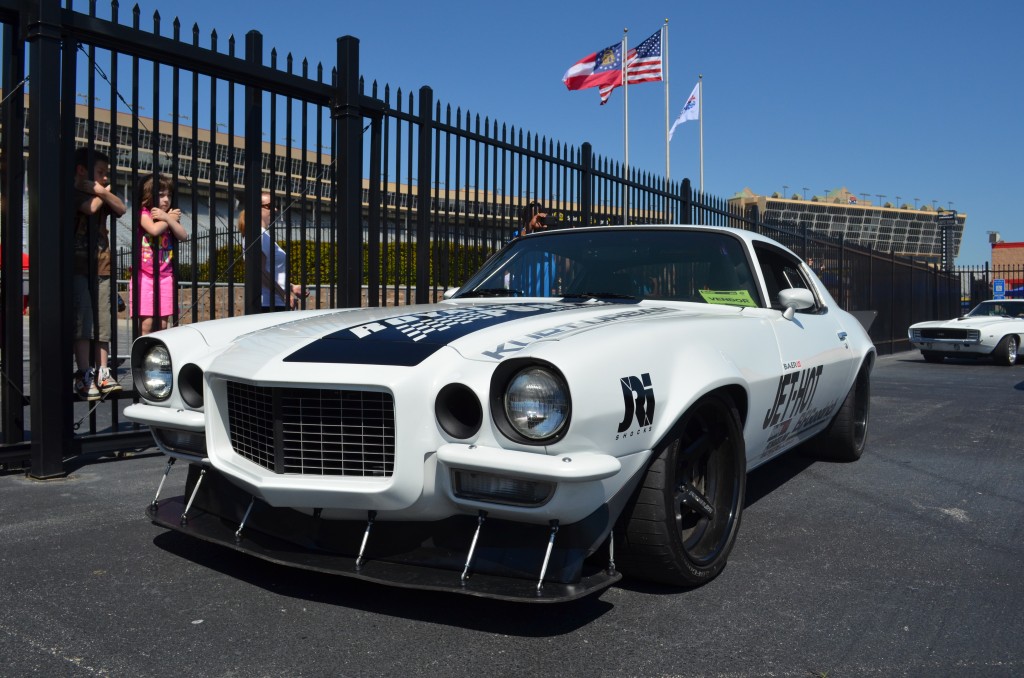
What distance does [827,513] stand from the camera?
158 inches

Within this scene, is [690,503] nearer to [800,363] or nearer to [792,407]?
[792,407]

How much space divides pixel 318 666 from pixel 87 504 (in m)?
2.27

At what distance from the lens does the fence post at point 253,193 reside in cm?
564

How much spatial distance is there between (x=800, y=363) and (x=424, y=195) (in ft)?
12.1

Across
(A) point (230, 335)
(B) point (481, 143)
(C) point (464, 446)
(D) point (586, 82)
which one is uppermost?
(D) point (586, 82)

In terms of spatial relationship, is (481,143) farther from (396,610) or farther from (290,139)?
(396,610)

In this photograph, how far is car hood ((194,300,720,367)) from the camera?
262 centimetres

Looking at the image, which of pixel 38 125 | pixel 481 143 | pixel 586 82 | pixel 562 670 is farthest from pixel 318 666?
pixel 586 82

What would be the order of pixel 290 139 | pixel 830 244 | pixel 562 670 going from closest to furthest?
pixel 562 670
pixel 290 139
pixel 830 244

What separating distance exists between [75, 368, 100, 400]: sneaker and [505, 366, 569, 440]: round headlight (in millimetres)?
3519

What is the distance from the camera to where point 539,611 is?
2.72 m

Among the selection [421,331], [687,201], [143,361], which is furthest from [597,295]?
[687,201]

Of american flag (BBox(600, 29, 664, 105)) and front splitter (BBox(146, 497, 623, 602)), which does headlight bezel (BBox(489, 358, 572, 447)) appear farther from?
american flag (BBox(600, 29, 664, 105))

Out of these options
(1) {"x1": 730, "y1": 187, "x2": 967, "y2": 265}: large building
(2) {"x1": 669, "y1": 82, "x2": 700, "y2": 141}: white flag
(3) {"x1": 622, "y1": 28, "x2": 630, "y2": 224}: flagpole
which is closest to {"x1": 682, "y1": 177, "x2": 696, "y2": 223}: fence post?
(3) {"x1": 622, "y1": 28, "x2": 630, "y2": 224}: flagpole
